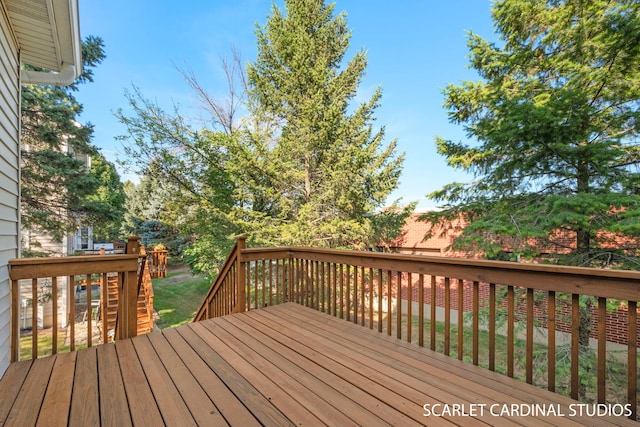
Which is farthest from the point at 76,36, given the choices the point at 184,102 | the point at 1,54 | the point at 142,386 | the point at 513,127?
the point at 184,102

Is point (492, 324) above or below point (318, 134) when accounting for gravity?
below

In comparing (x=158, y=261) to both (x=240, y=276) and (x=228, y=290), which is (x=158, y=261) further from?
(x=240, y=276)

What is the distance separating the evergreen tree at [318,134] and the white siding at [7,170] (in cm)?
489

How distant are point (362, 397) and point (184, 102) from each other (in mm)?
10566

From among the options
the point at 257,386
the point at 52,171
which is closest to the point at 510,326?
the point at 257,386

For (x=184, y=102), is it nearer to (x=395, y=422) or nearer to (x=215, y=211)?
(x=215, y=211)

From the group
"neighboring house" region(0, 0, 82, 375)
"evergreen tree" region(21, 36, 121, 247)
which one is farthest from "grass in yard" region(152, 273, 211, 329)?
"neighboring house" region(0, 0, 82, 375)

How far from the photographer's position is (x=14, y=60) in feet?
8.70

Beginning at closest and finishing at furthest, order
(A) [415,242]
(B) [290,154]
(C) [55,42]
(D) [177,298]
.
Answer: (C) [55,42] < (B) [290,154] < (A) [415,242] < (D) [177,298]

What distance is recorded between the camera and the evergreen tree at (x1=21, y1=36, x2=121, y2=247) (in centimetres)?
633

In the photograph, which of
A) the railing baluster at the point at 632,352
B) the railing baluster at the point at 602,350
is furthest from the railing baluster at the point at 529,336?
the railing baluster at the point at 632,352

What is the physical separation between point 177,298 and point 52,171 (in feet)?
20.5

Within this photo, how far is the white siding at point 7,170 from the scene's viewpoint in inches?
80.9

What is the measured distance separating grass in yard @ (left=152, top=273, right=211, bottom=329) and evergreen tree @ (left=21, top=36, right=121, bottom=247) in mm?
3492
